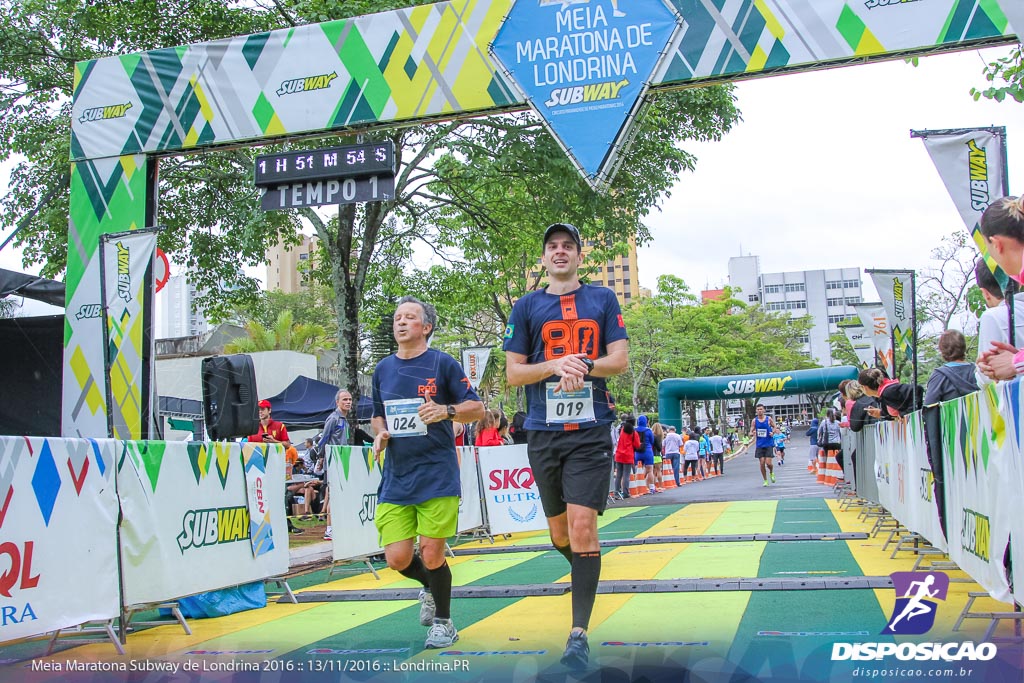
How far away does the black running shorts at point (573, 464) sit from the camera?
4.31 m

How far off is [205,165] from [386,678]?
12.9 meters

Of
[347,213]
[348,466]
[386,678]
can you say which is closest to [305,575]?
[348,466]

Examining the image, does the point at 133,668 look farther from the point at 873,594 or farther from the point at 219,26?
the point at 219,26

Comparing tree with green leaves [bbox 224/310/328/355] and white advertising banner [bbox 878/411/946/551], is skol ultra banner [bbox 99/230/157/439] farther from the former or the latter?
tree with green leaves [bbox 224/310/328/355]

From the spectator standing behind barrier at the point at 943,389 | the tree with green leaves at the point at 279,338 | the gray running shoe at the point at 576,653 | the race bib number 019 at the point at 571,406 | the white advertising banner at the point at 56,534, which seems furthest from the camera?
the tree with green leaves at the point at 279,338

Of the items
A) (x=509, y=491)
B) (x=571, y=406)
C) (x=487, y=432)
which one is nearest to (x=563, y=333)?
(x=571, y=406)

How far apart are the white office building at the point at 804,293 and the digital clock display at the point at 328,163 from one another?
120 metres

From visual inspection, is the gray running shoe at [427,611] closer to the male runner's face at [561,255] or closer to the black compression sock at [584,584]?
the black compression sock at [584,584]

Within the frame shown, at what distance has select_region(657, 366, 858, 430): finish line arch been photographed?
4131 cm

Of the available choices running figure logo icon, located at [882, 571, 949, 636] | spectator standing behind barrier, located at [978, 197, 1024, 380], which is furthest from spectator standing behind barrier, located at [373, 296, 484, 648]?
spectator standing behind barrier, located at [978, 197, 1024, 380]

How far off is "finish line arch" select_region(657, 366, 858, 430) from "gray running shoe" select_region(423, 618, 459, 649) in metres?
→ 37.4

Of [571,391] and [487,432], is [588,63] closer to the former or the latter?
[571,391]

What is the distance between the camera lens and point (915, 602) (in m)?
4.54

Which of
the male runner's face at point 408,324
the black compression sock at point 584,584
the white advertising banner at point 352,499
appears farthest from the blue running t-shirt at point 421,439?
the white advertising banner at point 352,499
